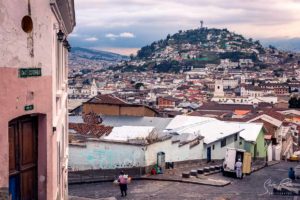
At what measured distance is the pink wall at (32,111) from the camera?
5965 millimetres

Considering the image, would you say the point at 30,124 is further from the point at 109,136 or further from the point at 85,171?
the point at 109,136

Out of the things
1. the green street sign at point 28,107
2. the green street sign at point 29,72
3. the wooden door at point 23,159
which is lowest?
the wooden door at point 23,159

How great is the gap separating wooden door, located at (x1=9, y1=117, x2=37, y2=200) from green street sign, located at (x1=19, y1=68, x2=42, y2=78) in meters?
0.57

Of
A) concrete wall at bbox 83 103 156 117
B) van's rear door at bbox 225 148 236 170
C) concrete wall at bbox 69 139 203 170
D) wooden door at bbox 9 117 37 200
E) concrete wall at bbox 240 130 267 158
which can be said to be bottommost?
concrete wall at bbox 240 130 267 158

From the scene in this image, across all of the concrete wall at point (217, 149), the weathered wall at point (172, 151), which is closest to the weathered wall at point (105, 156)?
the weathered wall at point (172, 151)

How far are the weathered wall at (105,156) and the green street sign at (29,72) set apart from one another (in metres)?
12.0

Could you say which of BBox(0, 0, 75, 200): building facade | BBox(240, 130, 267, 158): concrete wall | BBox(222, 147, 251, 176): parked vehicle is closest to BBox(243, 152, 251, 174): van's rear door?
BBox(222, 147, 251, 176): parked vehicle

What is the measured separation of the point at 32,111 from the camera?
6.47 m

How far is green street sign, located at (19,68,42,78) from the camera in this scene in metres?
6.18

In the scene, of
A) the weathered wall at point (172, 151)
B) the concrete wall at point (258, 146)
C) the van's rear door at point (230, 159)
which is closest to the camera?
the weathered wall at point (172, 151)

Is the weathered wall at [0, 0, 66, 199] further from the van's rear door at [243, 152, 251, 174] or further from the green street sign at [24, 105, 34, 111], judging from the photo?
the van's rear door at [243, 152, 251, 174]

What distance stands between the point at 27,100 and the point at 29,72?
1.09 ft

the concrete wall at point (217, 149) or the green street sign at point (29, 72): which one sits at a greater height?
the green street sign at point (29, 72)

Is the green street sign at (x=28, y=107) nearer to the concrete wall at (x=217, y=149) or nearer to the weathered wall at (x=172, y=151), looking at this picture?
the weathered wall at (x=172, y=151)
